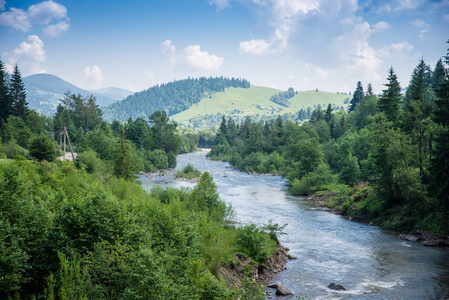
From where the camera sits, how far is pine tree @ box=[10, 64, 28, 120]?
82688mm

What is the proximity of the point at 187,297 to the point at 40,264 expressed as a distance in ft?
20.0

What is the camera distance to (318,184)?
62562 mm

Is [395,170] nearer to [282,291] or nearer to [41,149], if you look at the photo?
[282,291]

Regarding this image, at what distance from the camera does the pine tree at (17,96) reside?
82688 mm

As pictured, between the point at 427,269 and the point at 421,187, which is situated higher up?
the point at 421,187

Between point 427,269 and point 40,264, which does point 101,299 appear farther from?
point 427,269

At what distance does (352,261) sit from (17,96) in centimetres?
9195

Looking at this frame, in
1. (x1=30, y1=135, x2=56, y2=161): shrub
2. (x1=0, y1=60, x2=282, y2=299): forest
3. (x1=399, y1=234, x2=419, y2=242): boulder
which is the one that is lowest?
(x1=399, y1=234, x2=419, y2=242): boulder

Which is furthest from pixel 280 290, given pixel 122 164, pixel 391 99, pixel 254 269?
pixel 391 99

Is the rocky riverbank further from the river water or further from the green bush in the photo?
the green bush

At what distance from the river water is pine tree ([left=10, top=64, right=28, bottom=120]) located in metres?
67.2

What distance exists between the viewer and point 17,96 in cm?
8706

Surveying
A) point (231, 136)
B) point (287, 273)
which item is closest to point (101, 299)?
point (287, 273)

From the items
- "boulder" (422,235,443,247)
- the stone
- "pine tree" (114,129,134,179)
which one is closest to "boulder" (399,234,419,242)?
"boulder" (422,235,443,247)
